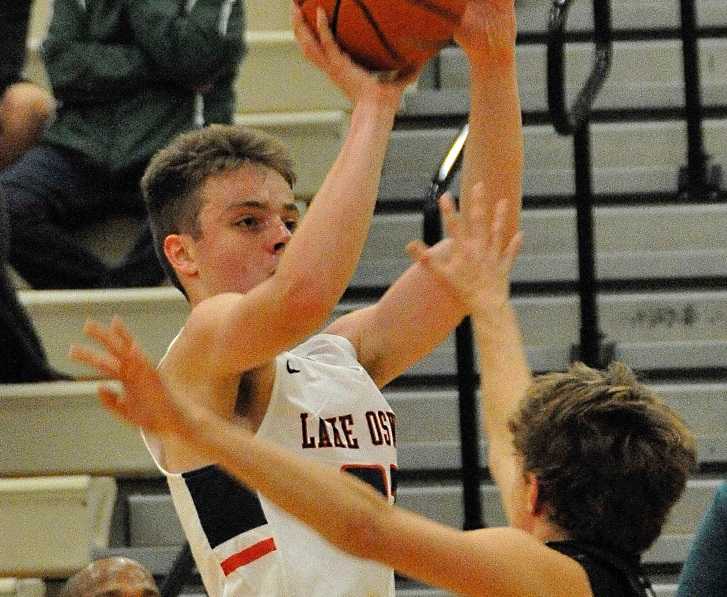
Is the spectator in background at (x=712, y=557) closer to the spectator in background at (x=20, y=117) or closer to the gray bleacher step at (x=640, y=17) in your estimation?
the spectator in background at (x=20, y=117)

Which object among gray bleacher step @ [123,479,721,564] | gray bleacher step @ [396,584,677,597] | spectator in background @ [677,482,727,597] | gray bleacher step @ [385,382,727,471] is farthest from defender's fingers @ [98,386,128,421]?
gray bleacher step @ [385,382,727,471]

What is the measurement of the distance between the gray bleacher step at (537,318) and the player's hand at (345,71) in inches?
97.8

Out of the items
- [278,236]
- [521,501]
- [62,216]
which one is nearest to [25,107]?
[62,216]

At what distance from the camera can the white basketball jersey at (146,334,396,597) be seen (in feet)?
8.20

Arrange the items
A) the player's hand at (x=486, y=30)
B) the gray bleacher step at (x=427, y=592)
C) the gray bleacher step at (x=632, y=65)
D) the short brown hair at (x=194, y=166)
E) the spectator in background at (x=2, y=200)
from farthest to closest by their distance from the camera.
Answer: the gray bleacher step at (x=632, y=65) → the spectator in background at (x=2, y=200) → the gray bleacher step at (x=427, y=592) → the short brown hair at (x=194, y=166) → the player's hand at (x=486, y=30)

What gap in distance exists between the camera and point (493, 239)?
2621 mm

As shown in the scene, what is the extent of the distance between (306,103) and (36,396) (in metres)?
1.49

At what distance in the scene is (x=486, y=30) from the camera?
101 inches

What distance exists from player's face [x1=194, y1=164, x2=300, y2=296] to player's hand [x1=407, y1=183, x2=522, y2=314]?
23cm

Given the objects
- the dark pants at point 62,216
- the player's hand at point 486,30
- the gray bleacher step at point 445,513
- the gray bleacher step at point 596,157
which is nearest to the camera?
the player's hand at point 486,30

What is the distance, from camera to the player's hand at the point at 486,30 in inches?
101

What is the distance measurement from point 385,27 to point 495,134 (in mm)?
318

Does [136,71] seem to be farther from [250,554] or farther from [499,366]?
[250,554]

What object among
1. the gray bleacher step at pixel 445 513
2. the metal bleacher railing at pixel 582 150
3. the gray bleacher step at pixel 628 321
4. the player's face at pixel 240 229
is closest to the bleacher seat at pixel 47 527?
the gray bleacher step at pixel 445 513
